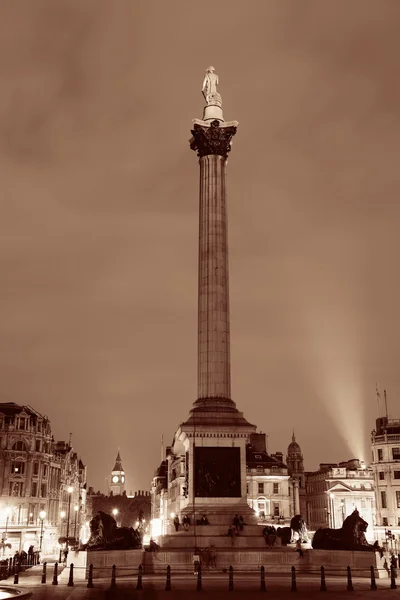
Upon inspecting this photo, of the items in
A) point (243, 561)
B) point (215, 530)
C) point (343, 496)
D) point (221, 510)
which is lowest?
point (243, 561)

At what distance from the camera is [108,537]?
35.2 meters

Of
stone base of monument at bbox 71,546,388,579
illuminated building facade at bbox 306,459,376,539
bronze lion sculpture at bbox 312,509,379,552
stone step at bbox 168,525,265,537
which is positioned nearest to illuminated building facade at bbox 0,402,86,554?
stone step at bbox 168,525,265,537

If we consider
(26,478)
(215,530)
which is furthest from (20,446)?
(215,530)

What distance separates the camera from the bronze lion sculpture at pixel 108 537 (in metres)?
34.8

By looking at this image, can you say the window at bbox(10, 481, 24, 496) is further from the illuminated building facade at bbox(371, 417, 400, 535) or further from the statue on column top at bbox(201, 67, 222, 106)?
the statue on column top at bbox(201, 67, 222, 106)

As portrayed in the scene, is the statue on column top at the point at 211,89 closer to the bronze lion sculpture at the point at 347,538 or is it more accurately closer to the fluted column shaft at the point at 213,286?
the fluted column shaft at the point at 213,286

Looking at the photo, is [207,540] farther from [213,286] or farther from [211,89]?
[211,89]

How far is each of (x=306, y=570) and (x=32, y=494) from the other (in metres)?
60.6

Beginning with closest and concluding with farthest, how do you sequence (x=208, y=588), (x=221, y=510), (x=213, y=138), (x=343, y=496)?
(x=208, y=588), (x=221, y=510), (x=213, y=138), (x=343, y=496)

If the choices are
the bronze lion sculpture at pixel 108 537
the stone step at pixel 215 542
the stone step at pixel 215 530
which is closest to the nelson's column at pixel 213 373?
the stone step at pixel 215 530

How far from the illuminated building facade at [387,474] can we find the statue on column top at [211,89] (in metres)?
58.7

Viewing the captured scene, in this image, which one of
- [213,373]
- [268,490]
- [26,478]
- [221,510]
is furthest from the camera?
[268,490]

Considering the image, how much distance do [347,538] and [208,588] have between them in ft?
35.4

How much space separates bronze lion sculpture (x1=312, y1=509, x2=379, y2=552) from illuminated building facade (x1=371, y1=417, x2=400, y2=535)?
54.5 meters
